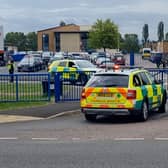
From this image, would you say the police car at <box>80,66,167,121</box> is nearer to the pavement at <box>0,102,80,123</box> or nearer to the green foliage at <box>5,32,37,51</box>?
the pavement at <box>0,102,80,123</box>

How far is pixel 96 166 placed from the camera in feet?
28.2

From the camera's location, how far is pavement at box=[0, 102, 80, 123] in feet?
56.3

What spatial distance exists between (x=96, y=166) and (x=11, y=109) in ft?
36.9

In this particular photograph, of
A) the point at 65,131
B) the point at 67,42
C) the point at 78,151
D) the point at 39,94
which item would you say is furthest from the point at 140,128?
the point at 67,42

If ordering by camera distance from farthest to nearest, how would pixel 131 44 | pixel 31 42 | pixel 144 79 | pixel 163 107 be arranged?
pixel 31 42, pixel 131 44, pixel 163 107, pixel 144 79

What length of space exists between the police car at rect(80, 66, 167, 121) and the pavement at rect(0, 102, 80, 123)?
183cm

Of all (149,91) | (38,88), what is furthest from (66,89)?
(149,91)

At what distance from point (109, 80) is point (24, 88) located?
6.75 metres

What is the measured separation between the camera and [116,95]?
51.2ft

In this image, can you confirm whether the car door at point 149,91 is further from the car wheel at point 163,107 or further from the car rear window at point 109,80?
the car wheel at point 163,107

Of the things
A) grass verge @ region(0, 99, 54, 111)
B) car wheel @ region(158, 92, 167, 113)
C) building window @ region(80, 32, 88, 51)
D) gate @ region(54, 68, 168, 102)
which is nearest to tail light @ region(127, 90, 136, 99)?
car wheel @ region(158, 92, 167, 113)

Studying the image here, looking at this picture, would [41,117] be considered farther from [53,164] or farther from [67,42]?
[67,42]

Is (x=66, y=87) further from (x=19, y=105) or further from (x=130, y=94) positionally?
(x=130, y=94)

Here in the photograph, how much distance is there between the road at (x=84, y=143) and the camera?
9.04 meters
